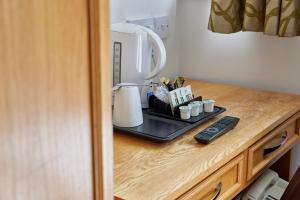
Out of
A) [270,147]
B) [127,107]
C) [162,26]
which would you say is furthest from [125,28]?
[270,147]

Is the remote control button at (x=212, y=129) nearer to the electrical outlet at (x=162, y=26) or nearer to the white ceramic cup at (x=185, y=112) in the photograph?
the white ceramic cup at (x=185, y=112)

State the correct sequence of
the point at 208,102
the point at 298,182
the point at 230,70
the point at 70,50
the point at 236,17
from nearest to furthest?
1. the point at 70,50
2. the point at 298,182
3. the point at 208,102
4. the point at 236,17
5. the point at 230,70

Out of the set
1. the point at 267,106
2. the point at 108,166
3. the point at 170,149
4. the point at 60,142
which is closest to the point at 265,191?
the point at 267,106

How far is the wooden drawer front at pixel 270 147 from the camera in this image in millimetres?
1410

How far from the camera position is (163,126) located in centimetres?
142

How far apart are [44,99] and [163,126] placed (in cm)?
79

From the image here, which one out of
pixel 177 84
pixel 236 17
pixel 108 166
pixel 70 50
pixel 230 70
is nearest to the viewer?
pixel 70 50

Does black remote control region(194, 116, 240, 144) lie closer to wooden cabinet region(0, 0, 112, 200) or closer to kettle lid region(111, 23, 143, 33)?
kettle lid region(111, 23, 143, 33)

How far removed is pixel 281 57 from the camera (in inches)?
76.0

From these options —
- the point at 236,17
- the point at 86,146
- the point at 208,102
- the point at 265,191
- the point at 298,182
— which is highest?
the point at 236,17

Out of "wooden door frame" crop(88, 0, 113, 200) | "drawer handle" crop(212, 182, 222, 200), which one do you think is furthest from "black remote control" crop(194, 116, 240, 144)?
"wooden door frame" crop(88, 0, 113, 200)

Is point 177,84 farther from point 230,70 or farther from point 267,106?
point 230,70

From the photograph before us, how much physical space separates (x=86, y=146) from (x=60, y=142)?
0.22 ft

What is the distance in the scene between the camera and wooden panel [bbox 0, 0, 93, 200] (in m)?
0.61
